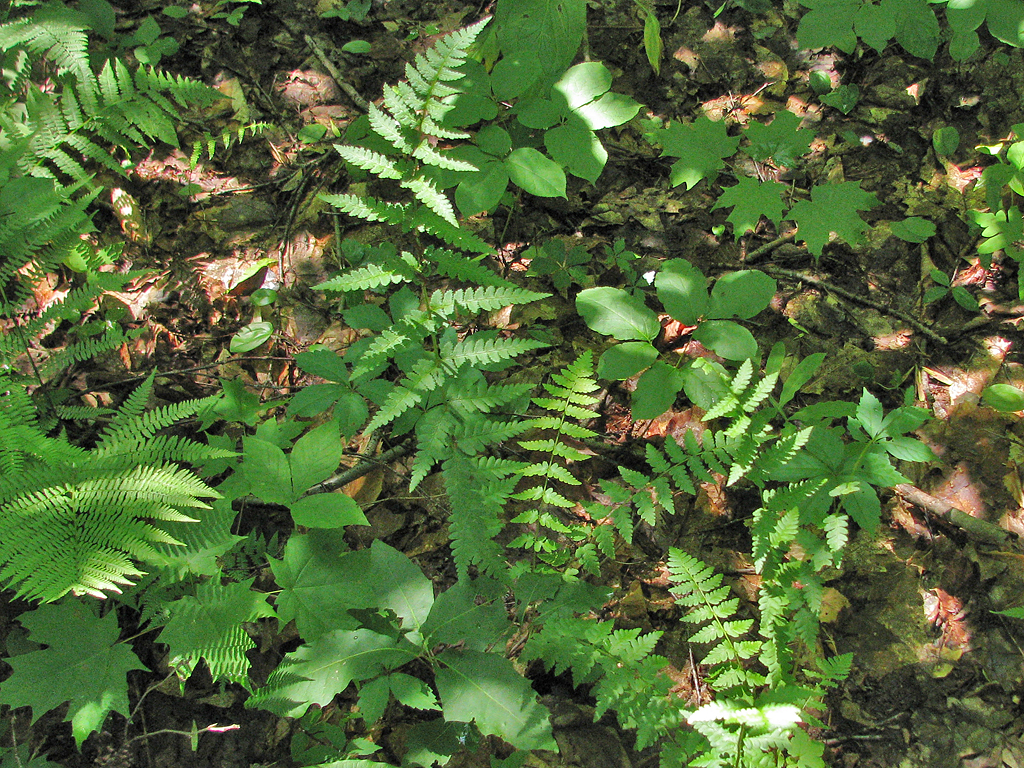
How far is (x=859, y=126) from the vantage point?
116 inches

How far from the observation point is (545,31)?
2396mm

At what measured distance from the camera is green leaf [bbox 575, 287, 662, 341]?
233cm

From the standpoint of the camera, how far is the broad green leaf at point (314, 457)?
6.34 ft

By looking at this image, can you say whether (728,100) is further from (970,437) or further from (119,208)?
(119,208)

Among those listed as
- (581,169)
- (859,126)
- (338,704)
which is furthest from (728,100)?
(338,704)

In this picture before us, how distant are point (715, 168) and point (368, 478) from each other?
197cm

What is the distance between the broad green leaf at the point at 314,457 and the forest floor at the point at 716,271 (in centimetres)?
49

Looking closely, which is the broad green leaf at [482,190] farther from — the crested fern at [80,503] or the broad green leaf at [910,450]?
the broad green leaf at [910,450]

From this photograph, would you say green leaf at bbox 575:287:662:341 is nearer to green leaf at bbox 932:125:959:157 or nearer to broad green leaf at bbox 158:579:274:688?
broad green leaf at bbox 158:579:274:688

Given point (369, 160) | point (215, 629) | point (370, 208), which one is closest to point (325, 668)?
point (215, 629)

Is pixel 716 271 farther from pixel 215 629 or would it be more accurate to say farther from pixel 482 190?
pixel 215 629

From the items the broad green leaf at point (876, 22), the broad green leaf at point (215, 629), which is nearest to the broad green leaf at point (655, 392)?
the broad green leaf at point (215, 629)

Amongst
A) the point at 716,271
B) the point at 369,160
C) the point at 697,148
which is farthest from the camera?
the point at 716,271

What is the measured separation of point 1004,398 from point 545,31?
2373mm
